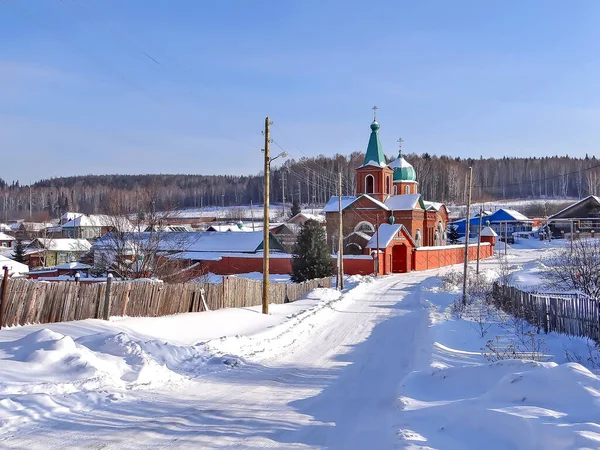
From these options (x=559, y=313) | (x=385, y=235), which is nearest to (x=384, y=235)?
(x=385, y=235)

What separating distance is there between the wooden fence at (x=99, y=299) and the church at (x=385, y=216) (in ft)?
96.7

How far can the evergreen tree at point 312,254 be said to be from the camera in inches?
1481

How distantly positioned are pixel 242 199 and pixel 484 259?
101 metres

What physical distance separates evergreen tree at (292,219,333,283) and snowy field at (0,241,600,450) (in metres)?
22.6

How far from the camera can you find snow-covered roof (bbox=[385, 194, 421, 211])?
194 feet

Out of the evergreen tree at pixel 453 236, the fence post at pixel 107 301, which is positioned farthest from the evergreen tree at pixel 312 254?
the evergreen tree at pixel 453 236

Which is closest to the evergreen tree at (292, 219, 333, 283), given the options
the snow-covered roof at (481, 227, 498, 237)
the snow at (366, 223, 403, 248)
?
the snow at (366, 223, 403, 248)

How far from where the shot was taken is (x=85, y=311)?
41.9ft

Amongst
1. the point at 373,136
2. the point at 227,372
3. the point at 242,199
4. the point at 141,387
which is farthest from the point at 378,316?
the point at 242,199

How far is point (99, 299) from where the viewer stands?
A: 13.1 meters

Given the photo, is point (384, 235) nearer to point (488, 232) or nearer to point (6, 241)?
point (488, 232)

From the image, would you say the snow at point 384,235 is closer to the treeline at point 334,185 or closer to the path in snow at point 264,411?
the path in snow at point 264,411

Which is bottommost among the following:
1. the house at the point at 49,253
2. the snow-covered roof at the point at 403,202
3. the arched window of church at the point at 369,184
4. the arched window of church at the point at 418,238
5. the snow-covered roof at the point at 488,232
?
the house at the point at 49,253

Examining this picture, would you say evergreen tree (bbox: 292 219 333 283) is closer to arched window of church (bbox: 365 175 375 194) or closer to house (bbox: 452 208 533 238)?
arched window of church (bbox: 365 175 375 194)
